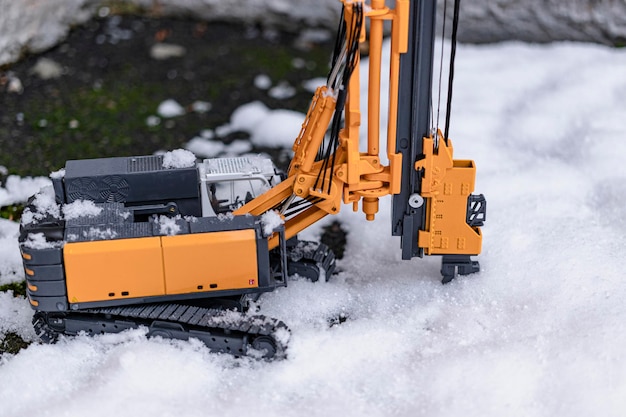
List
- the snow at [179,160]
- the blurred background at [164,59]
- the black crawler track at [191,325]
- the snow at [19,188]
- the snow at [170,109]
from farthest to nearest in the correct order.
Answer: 1. the snow at [170,109]
2. the blurred background at [164,59]
3. the snow at [19,188]
4. the snow at [179,160]
5. the black crawler track at [191,325]

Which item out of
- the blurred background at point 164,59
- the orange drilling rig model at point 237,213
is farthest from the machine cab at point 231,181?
the blurred background at point 164,59

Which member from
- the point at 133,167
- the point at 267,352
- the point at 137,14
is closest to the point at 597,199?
the point at 267,352

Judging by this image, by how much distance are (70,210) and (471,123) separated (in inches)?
154

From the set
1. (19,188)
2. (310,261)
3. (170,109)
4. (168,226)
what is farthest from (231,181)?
(170,109)

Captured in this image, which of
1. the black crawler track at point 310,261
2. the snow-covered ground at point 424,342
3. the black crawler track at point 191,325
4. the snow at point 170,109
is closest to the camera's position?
the snow-covered ground at point 424,342

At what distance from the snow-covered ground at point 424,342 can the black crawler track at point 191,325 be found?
0.07 metres

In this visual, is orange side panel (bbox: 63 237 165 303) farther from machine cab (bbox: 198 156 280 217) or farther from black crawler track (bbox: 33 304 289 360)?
machine cab (bbox: 198 156 280 217)

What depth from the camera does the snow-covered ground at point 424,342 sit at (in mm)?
4793

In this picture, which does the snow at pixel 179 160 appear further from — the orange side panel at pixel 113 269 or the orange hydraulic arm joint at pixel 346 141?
the orange side panel at pixel 113 269

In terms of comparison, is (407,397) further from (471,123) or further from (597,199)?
(471,123)

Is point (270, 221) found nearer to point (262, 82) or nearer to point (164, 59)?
point (262, 82)

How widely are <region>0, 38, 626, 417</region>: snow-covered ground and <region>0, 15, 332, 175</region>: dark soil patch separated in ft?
5.20

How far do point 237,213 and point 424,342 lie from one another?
1.42 meters

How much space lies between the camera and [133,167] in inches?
215
